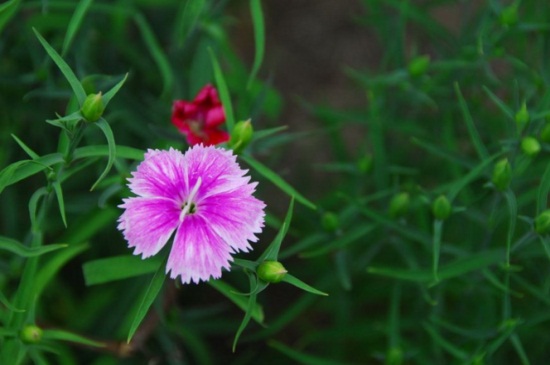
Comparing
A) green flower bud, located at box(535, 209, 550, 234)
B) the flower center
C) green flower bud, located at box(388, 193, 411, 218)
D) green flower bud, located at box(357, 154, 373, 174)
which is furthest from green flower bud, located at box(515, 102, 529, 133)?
the flower center

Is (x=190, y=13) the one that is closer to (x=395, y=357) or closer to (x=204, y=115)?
(x=204, y=115)

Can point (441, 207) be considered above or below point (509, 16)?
below

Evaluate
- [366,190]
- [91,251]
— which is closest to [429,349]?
[366,190]

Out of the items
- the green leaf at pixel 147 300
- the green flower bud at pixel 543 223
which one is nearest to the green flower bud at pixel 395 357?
the green flower bud at pixel 543 223

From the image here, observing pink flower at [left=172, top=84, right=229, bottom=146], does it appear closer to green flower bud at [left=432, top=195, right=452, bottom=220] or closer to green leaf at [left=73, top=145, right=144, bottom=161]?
green leaf at [left=73, top=145, right=144, bottom=161]

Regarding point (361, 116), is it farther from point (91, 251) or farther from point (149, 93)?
point (91, 251)

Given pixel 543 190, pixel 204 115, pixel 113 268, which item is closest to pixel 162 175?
pixel 113 268
